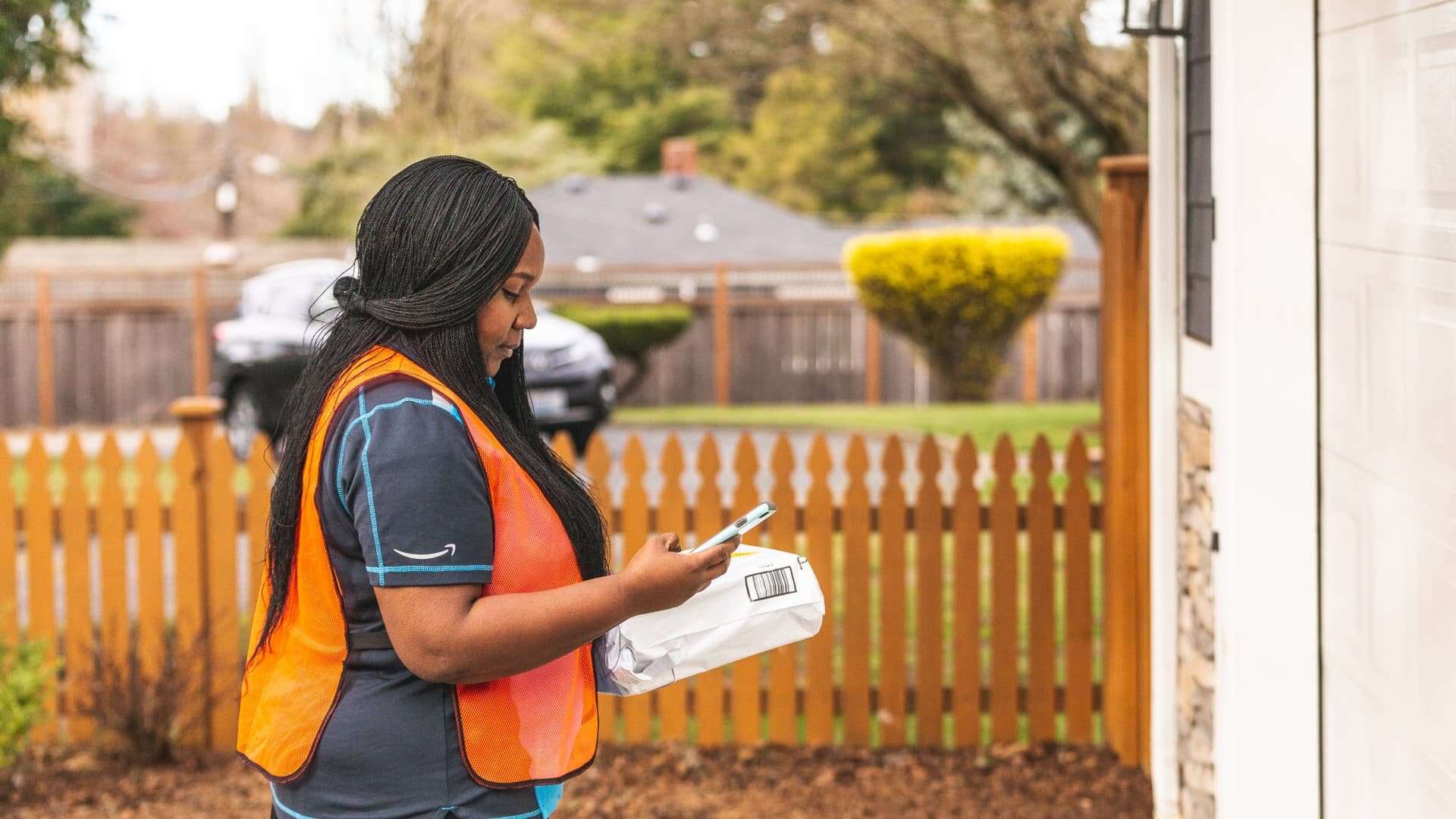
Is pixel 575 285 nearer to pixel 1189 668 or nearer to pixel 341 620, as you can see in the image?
pixel 1189 668

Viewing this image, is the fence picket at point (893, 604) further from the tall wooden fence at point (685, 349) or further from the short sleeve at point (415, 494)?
the tall wooden fence at point (685, 349)

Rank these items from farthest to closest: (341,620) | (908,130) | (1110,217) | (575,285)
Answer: (908,130) → (575,285) → (1110,217) → (341,620)

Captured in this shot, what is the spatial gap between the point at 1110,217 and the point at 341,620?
132 inches

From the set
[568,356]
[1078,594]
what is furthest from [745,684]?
[568,356]

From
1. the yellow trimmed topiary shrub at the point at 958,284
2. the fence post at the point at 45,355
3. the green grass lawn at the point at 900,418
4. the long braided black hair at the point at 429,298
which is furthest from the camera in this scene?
the fence post at the point at 45,355

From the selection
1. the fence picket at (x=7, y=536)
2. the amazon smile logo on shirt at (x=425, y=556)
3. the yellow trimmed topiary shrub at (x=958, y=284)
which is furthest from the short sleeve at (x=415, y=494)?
the yellow trimmed topiary shrub at (x=958, y=284)

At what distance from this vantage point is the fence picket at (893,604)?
5258 mm

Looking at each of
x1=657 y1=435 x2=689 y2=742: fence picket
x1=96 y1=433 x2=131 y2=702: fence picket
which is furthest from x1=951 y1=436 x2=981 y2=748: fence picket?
x1=96 y1=433 x2=131 y2=702: fence picket

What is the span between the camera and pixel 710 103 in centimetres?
3491

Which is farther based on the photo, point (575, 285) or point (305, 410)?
point (575, 285)

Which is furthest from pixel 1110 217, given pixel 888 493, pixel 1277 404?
pixel 1277 404

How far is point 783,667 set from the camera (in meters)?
5.28

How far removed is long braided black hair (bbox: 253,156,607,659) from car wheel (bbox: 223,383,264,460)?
11.8 metres

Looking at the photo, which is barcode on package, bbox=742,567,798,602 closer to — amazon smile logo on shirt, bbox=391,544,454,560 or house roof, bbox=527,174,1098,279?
amazon smile logo on shirt, bbox=391,544,454,560
